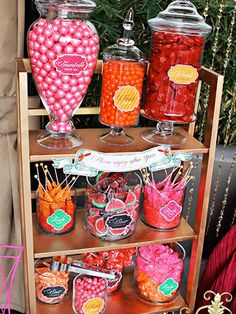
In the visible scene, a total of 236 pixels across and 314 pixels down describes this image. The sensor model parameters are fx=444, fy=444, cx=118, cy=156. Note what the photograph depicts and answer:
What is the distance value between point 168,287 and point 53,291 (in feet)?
1.20

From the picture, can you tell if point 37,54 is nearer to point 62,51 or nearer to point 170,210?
point 62,51

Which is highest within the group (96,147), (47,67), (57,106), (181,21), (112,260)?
(181,21)

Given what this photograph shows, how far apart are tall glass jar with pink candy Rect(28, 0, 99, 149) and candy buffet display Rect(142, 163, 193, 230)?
0.39m

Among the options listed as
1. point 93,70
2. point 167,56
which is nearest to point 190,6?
point 167,56

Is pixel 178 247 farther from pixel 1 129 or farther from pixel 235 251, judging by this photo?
pixel 1 129

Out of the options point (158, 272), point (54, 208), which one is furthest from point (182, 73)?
A: point (158, 272)

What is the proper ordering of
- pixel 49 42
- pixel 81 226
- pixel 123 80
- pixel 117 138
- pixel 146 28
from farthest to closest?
pixel 146 28 < pixel 81 226 < pixel 117 138 < pixel 123 80 < pixel 49 42

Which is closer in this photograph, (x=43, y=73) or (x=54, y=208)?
(x=43, y=73)

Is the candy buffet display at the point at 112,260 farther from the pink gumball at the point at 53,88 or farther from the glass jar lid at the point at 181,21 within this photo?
the glass jar lid at the point at 181,21

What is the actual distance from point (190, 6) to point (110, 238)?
0.69 m

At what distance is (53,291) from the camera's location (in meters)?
1.39

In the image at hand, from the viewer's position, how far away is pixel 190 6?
1.16 metres

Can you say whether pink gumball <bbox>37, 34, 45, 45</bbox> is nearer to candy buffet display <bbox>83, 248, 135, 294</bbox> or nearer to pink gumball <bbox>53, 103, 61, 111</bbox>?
pink gumball <bbox>53, 103, 61, 111</bbox>

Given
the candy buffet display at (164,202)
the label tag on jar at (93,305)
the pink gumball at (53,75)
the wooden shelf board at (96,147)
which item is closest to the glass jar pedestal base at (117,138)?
the wooden shelf board at (96,147)
